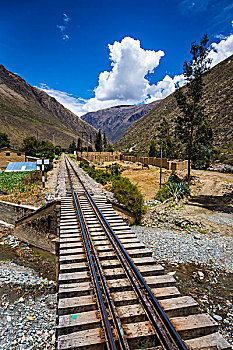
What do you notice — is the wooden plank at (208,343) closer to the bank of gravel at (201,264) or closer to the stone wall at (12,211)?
the bank of gravel at (201,264)

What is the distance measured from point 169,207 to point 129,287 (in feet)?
39.2

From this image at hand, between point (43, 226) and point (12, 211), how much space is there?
3788mm

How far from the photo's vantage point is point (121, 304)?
4.34 meters

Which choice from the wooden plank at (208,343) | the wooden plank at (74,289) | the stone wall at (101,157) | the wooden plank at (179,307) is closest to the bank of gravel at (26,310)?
the wooden plank at (74,289)

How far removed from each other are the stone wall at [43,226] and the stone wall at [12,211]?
0.56 metres

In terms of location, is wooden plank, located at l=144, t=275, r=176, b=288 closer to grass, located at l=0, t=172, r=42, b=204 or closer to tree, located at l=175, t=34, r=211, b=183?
grass, located at l=0, t=172, r=42, b=204

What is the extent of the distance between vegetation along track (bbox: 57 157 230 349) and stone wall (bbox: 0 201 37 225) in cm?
723

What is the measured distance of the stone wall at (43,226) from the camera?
11.5 m

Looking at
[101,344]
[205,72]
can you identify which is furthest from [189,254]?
[205,72]

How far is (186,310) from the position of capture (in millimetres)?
4098

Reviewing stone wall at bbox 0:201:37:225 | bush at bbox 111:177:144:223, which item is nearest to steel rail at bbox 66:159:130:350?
bush at bbox 111:177:144:223

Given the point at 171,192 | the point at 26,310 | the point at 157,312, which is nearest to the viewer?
the point at 157,312

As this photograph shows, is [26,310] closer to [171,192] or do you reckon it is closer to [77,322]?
[77,322]

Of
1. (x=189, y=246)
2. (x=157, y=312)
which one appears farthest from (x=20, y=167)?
(x=157, y=312)
